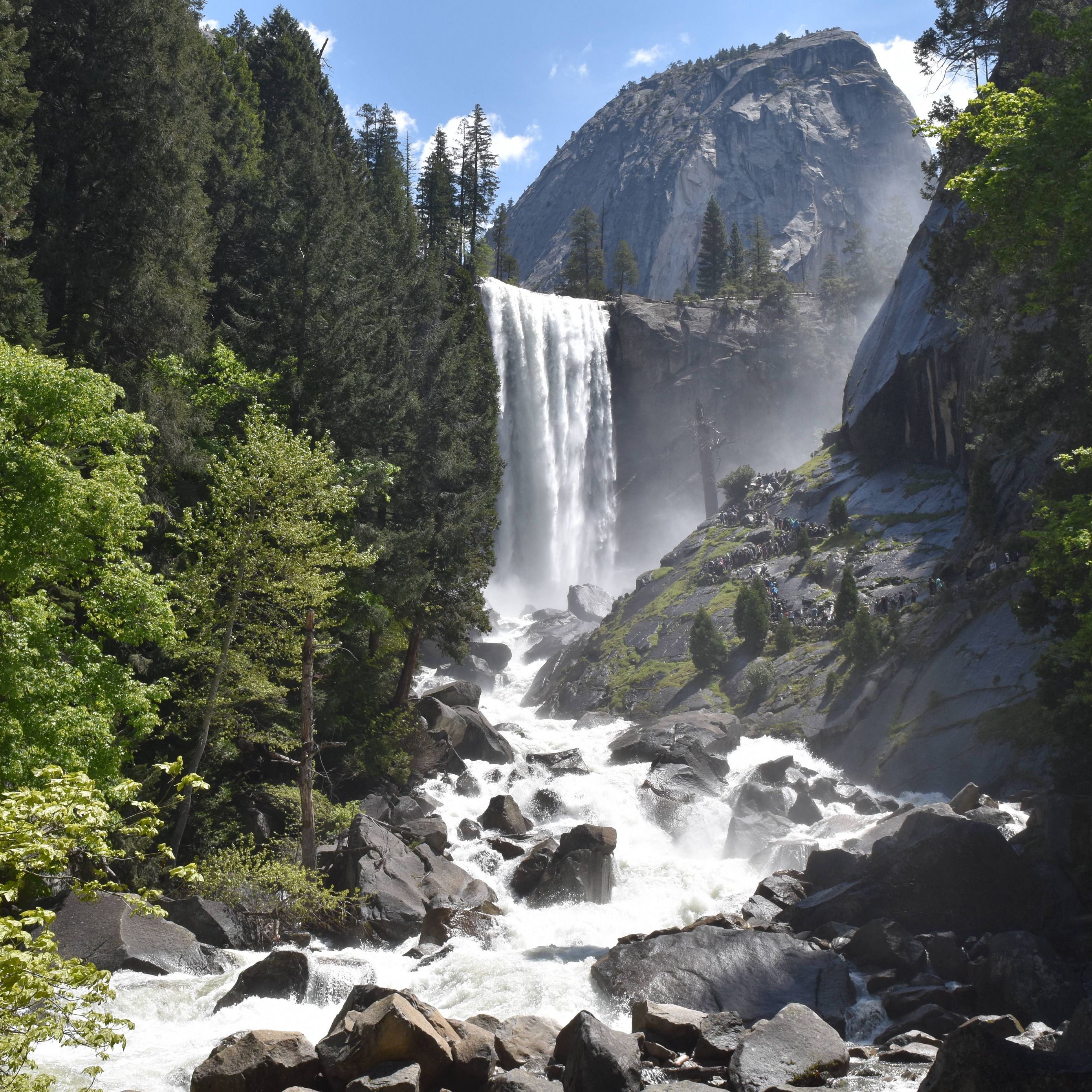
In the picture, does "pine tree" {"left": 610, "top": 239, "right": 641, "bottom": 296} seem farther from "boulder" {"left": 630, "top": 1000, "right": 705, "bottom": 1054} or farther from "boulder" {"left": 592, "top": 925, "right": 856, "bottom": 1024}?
"boulder" {"left": 630, "top": 1000, "right": 705, "bottom": 1054}

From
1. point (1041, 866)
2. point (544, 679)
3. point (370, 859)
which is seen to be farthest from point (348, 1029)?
point (544, 679)

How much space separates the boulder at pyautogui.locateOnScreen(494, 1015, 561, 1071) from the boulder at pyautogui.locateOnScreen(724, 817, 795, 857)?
14.6m

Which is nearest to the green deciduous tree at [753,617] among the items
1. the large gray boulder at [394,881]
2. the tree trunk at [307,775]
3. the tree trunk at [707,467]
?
the tree trunk at [707,467]

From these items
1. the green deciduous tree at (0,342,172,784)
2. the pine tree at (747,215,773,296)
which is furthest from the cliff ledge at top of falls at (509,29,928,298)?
the green deciduous tree at (0,342,172,784)

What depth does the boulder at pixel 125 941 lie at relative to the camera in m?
13.5

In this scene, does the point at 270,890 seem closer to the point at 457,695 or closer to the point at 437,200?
the point at 457,695

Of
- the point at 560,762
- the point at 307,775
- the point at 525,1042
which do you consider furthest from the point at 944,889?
the point at 560,762

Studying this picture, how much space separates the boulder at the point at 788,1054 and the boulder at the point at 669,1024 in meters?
1.11

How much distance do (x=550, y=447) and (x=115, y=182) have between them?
44.5 metres

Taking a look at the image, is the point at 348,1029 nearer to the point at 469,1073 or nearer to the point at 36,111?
the point at 469,1073

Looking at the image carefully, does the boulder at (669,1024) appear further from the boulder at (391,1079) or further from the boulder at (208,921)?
the boulder at (208,921)

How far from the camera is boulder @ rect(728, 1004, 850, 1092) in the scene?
10734mm

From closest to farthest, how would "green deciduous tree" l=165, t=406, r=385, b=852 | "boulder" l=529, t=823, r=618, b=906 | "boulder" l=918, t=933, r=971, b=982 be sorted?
"boulder" l=918, t=933, r=971, b=982 < "green deciduous tree" l=165, t=406, r=385, b=852 < "boulder" l=529, t=823, r=618, b=906

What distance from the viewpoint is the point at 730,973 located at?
1493cm
